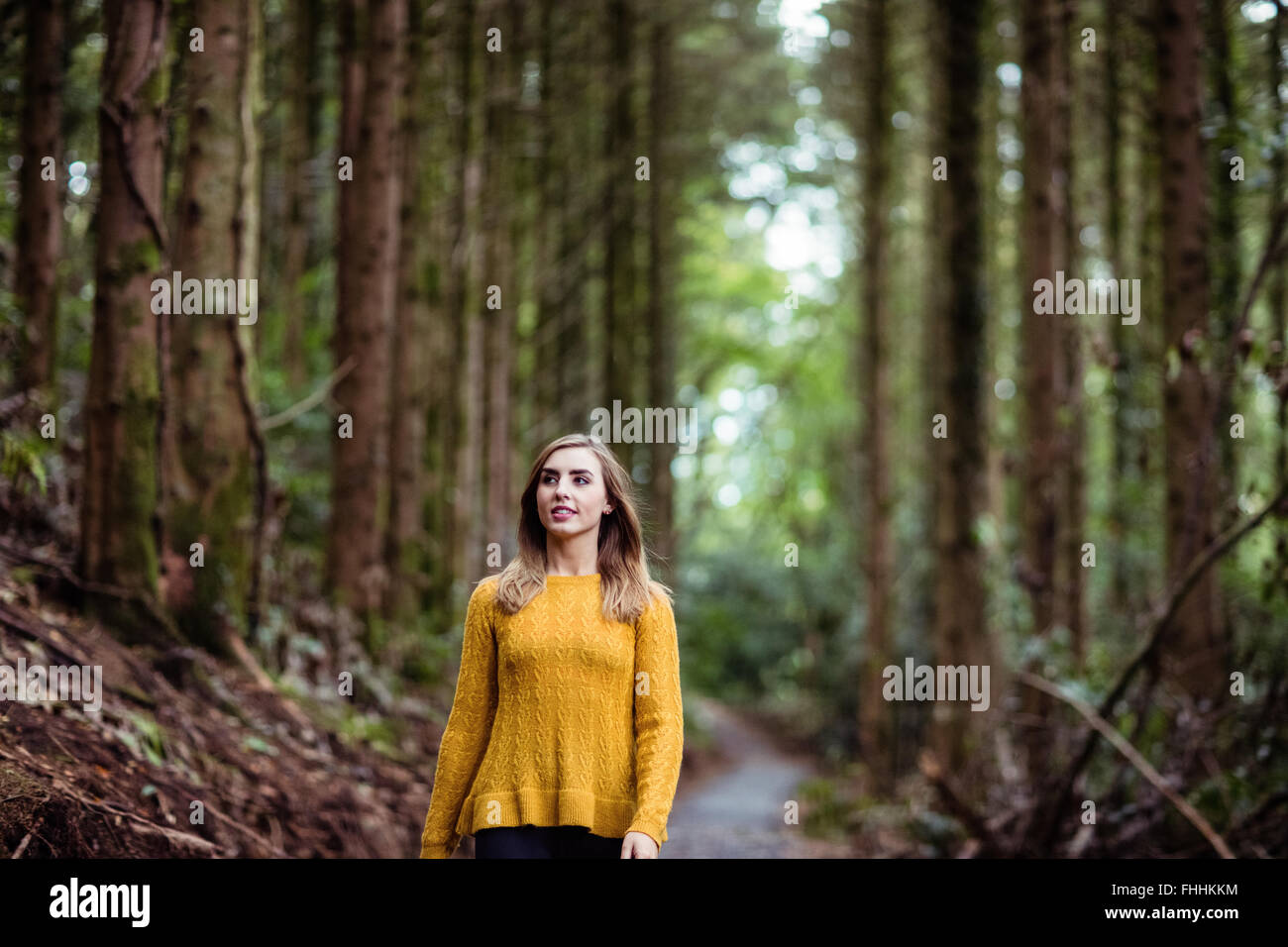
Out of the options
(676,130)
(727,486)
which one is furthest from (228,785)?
(727,486)

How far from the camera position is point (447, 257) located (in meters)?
13.5

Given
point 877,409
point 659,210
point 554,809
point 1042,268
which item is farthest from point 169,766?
point 659,210

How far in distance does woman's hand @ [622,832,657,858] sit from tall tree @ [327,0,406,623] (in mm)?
6642

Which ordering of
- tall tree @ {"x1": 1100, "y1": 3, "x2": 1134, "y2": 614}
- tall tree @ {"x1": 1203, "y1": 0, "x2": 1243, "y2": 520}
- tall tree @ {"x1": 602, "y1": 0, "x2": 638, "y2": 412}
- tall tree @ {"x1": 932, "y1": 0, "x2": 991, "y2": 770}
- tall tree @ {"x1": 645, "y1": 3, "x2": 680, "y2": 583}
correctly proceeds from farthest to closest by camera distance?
1. tall tree @ {"x1": 645, "y1": 3, "x2": 680, "y2": 583}
2. tall tree @ {"x1": 602, "y1": 0, "x2": 638, "y2": 412}
3. tall tree @ {"x1": 1100, "y1": 3, "x2": 1134, "y2": 614}
4. tall tree @ {"x1": 932, "y1": 0, "x2": 991, "y2": 770}
5. tall tree @ {"x1": 1203, "y1": 0, "x2": 1243, "y2": 520}

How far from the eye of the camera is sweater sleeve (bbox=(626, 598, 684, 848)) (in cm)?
291

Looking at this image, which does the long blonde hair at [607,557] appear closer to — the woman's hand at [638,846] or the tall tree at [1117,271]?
the woman's hand at [638,846]

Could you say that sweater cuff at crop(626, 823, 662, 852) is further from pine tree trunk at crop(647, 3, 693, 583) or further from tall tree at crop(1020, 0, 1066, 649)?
pine tree trunk at crop(647, 3, 693, 583)

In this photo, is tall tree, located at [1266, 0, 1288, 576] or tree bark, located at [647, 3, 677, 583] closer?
tall tree, located at [1266, 0, 1288, 576]

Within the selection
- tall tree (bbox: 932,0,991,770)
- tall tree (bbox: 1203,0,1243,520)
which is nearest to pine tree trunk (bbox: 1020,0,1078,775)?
tall tree (bbox: 932,0,991,770)

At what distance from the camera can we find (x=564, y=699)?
3.05 meters

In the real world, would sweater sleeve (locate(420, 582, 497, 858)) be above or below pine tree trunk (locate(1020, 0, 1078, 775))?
below

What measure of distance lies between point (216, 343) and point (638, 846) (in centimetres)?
449

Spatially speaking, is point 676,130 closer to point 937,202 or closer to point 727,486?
point 937,202

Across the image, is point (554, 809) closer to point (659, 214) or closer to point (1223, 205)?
point (1223, 205)
